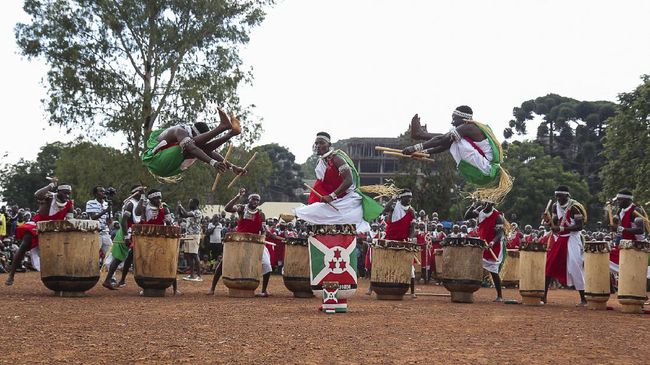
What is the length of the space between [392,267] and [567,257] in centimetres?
291

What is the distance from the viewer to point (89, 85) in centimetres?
3048

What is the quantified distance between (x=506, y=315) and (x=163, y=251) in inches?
208

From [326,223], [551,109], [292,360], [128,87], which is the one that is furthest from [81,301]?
[551,109]

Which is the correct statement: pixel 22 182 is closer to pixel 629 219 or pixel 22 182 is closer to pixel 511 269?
pixel 511 269

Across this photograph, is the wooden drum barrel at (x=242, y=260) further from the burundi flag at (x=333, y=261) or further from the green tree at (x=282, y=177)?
the green tree at (x=282, y=177)

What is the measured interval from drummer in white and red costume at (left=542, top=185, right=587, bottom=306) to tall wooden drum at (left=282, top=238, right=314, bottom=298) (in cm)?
408

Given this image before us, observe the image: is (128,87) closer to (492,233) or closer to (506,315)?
(492,233)

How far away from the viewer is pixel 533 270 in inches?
535

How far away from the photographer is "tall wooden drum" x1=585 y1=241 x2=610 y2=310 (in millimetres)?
12758

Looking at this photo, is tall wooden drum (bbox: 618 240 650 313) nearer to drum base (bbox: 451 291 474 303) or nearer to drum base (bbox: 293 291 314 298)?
drum base (bbox: 451 291 474 303)

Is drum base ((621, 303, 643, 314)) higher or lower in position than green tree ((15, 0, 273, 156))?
lower

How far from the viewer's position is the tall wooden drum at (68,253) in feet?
38.8

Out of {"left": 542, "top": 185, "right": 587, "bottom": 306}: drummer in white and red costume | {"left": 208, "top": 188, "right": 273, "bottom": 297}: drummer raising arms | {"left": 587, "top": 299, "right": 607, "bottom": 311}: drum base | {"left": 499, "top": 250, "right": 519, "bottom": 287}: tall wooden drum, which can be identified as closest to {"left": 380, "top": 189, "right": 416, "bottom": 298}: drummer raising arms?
{"left": 208, "top": 188, "right": 273, "bottom": 297}: drummer raising arms

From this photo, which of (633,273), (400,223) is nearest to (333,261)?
(400,223)
